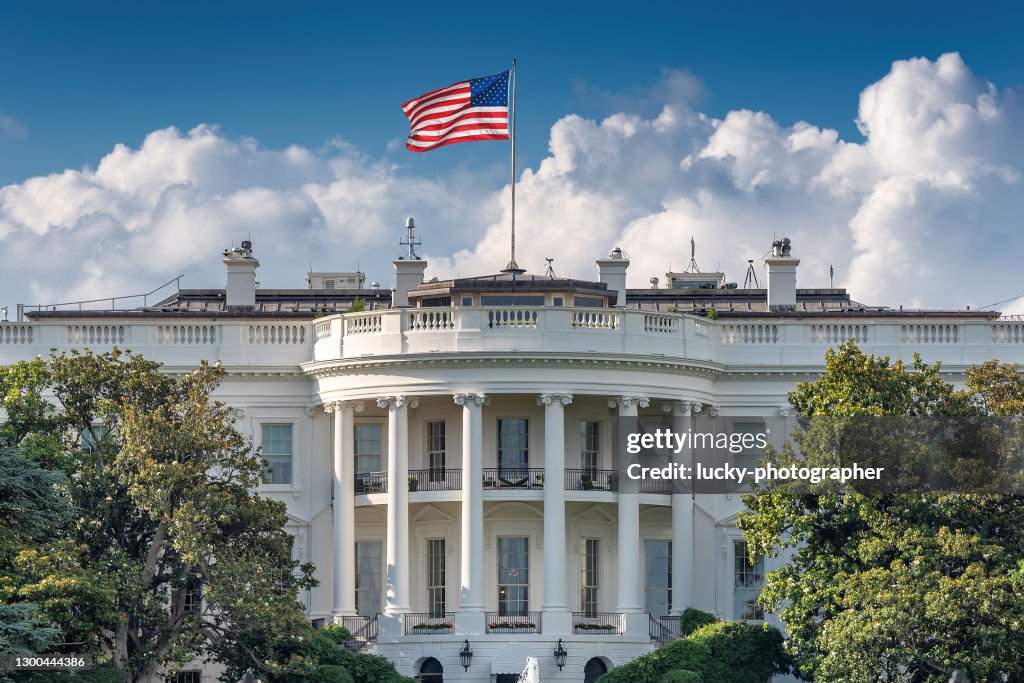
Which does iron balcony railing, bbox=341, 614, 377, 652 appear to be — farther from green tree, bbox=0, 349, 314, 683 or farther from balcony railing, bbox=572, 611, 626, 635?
balcony railing, bbox=572, 611, 626, 635

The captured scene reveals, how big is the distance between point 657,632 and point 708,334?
9384 millimetres

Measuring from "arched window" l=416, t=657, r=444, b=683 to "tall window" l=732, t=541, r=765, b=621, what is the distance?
10.4 meters

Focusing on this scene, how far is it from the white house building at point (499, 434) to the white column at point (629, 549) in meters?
0.06

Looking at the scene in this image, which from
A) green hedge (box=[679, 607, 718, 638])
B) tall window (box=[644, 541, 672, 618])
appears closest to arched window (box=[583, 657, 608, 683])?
green hedge (box=[679, 607, 718, 638])

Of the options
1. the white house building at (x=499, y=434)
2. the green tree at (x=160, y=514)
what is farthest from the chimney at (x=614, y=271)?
the green tree at (x=160, y=514)

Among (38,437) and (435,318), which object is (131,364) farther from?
(435,318)

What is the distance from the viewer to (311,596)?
2596 inches

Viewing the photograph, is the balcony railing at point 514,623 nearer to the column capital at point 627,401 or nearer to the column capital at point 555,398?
the column capital at point 555,398

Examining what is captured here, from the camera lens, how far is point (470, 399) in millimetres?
62625

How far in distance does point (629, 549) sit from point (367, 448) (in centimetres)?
921

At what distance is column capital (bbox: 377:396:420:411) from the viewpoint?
63.4 meters

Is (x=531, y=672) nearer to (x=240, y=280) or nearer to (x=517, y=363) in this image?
(x=517, y=363)

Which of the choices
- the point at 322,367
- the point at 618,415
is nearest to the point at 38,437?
the point at 322,367

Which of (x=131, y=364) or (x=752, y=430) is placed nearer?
(x=131, y=364)
